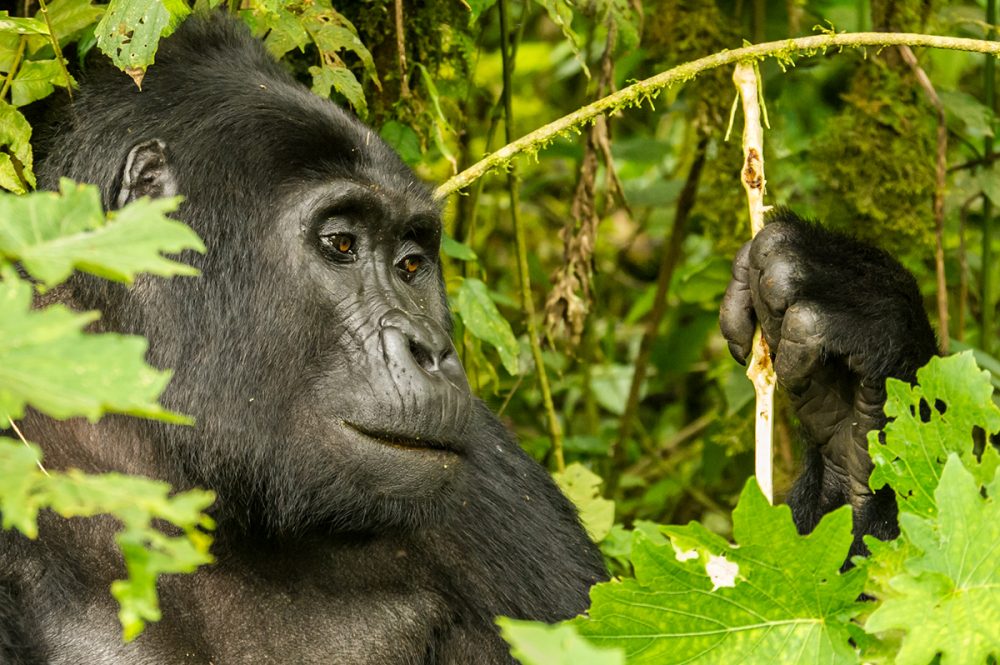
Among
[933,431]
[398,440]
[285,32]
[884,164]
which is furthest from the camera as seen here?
[884,164]

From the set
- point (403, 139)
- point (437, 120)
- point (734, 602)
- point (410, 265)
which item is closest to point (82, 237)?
point (734, 602)

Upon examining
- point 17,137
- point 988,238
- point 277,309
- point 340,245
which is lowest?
point 988,238

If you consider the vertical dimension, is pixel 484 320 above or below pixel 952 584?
below

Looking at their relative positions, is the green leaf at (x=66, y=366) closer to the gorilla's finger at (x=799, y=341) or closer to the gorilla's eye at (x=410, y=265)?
the gorilla's eye at (x=410, y=265)

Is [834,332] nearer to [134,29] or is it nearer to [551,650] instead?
[134,29]

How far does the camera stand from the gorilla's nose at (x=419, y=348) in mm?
2801

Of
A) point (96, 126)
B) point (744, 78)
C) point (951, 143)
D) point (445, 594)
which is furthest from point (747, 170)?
point (951, 143)

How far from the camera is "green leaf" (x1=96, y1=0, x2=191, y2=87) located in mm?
2863

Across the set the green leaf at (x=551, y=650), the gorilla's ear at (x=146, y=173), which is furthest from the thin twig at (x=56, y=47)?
the green leaf at (x=551, y=650)

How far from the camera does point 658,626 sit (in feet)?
7.42

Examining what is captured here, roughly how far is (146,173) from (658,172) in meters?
4.80

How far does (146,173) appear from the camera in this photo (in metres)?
2.99

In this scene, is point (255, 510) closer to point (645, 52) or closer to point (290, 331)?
point (290, 331)

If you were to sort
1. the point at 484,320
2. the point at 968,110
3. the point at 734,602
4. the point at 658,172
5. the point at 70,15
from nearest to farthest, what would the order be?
the point at 734,602, the point at 70,15, the point at 484,320, the point at 968,110, the point at 658,172
